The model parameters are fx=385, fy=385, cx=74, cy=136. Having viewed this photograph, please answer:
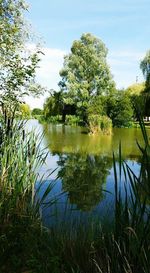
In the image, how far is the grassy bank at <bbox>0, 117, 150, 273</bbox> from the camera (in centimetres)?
233

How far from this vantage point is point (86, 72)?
1433 inches

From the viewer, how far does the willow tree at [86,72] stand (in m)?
35.9

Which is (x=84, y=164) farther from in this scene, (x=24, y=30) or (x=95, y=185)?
(x=24, y=30)

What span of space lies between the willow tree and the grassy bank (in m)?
31.6

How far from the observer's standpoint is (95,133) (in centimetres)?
2683

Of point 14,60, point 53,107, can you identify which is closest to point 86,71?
point 53,107

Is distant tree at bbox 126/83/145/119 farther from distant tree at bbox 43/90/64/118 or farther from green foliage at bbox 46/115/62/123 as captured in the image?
green foliage at bbox 46/115/62/123

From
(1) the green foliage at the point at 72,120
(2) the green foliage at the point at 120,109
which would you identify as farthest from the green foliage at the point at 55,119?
(2) the green foliage at the point at 120,109

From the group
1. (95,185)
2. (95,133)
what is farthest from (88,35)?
(95,185)

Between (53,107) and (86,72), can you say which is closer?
(86,72)

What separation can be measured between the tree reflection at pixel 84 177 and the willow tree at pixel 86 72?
22.9 meters

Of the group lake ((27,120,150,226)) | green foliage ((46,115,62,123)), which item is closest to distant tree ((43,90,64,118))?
green foliage ((46,115,62,123))

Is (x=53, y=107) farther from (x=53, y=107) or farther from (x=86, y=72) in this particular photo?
(x=86, y=72)

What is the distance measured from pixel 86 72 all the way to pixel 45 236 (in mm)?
33457
